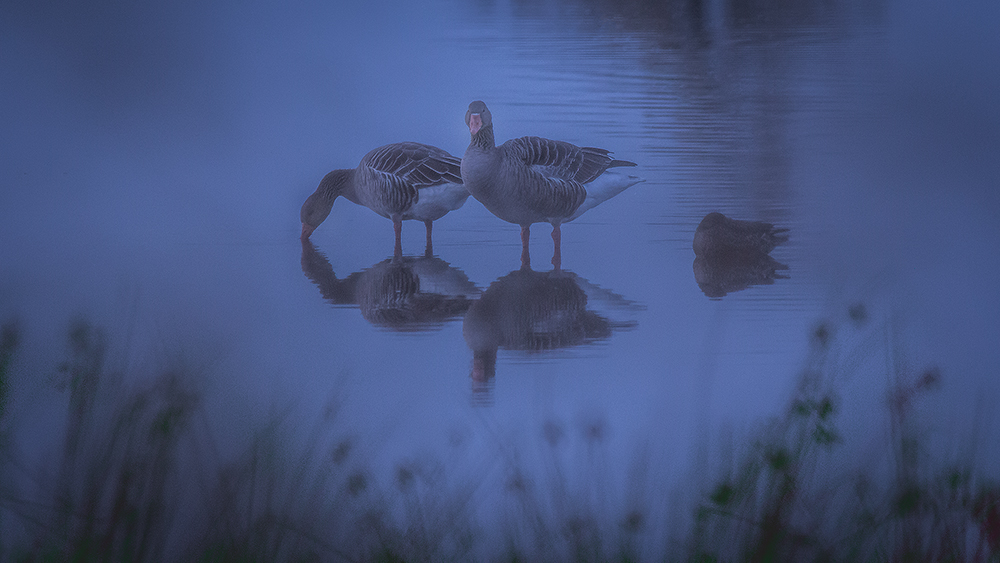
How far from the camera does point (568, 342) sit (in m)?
3.22

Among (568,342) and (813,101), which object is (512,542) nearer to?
(568,342)

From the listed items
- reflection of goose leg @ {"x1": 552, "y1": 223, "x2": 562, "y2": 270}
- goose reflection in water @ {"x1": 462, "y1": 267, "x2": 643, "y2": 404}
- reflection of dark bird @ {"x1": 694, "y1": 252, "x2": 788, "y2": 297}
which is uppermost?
reflection of goose leg @ {"x1": 552, "y1": 223, "x2": 562, "y2": 270}

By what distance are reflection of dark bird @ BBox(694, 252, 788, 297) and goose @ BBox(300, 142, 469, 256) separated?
1610 millimetres

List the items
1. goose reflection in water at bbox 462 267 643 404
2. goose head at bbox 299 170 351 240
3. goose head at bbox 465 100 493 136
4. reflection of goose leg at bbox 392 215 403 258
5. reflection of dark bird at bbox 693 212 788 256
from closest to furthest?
goose reflection in water at bbox 462 267 643 404, reflection of dark bird at bbox 693 212 788 256, goose head at bbox 465 100 493 136, reflection of goose leg at bbox 392 215 403 258, goose head at bbox 299 170 351 240

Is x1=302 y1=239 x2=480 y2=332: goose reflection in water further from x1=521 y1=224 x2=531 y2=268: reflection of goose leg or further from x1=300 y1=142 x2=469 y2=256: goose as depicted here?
x1=300 y1=142 x2=469 y2=256: goose

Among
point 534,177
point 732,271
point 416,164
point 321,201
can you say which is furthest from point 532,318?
point 321,201

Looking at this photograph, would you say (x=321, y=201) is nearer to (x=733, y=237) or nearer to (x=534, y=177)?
(x=534, y=177)

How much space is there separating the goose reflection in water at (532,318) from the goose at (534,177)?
1.62 feet

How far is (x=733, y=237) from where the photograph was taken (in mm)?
4379

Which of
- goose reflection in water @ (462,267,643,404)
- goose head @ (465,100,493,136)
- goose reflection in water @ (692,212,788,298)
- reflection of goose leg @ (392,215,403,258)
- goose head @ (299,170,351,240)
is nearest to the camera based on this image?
goose reflection in water @ (462,267,643,404)

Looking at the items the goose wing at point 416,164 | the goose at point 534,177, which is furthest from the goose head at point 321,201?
the goose at point 534,177

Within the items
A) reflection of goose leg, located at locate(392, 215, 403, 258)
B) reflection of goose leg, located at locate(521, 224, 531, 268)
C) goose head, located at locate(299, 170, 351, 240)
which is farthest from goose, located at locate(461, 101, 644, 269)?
goose head, located at locate(299, 170, 351, 240)

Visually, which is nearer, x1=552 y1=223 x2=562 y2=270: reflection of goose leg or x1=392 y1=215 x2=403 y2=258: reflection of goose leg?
x1=552 y1=223 x2=562 y2=270: reflection of goose leg

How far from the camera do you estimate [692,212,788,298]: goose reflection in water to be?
418 cm
